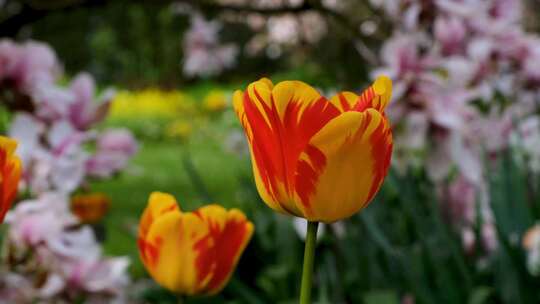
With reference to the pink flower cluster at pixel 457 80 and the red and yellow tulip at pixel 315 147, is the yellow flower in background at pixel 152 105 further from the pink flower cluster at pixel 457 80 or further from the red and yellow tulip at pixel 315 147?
the red and yellow tulip at pixel 315 147

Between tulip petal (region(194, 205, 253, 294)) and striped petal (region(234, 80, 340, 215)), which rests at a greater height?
striped petal (region(234, 80, 340, 215))

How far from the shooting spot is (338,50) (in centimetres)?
273

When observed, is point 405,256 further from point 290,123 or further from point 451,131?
point 290,123

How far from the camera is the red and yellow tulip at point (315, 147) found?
24.4 inches

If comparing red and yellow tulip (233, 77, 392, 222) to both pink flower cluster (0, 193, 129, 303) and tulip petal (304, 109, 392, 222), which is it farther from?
pink flower cluster (0, 193, 129, 303)

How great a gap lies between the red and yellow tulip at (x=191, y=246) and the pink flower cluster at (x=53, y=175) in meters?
0.37

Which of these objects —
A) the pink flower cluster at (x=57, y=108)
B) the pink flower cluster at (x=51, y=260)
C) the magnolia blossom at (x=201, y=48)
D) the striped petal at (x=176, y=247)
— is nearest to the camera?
the striped petal at (x=176, y=247)

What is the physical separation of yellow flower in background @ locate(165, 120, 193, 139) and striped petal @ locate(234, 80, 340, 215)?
8447mm

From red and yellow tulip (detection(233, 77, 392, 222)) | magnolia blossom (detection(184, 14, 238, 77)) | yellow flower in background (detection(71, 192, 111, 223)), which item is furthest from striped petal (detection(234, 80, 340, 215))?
magnolia blossom (detection(184, 14, 238, 77))

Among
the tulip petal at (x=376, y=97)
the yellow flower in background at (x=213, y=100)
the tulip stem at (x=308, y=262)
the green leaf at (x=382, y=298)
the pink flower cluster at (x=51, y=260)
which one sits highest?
the tulip petal at (x=376, y=97)

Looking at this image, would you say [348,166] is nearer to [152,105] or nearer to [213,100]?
[213,100]

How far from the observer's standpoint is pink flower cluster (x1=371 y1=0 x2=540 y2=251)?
1664mm

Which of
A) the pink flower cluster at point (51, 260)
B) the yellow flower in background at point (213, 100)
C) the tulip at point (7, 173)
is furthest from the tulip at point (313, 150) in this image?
the yellow flower in background at point (213, 100)

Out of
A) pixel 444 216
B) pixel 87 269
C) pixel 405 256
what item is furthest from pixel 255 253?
pixel 87 269
